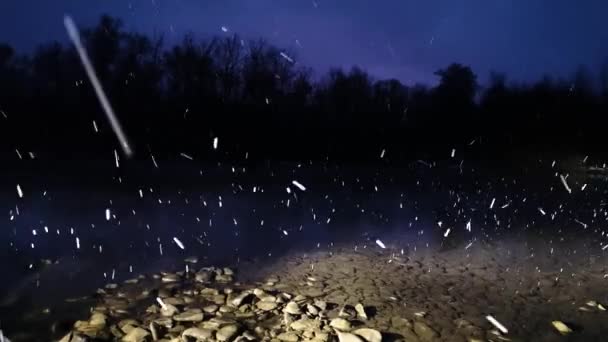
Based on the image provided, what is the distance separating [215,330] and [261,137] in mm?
28583

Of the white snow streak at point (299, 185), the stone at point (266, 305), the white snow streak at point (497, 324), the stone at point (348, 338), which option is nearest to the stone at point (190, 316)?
the stone at point (266, 305)

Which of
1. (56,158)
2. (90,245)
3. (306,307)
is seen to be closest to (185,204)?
(90,245)

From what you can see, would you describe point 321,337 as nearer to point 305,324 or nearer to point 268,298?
point 305,324

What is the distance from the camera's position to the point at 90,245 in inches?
356

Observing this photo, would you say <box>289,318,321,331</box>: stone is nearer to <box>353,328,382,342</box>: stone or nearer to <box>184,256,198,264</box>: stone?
<box>353,328,382,342</box>: stone

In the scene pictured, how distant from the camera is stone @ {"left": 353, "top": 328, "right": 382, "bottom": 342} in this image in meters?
4.67

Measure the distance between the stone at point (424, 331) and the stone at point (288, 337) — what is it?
163 cm

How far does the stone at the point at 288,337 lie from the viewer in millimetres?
4707

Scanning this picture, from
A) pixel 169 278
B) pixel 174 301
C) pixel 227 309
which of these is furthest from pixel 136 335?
pixel 169 278

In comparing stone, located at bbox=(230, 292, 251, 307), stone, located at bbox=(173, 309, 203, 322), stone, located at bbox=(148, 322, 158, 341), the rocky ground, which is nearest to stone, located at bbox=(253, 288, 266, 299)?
the rocky ground

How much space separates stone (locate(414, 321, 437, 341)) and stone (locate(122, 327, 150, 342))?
3.50 m

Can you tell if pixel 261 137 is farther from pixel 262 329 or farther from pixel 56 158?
pixel 262 329

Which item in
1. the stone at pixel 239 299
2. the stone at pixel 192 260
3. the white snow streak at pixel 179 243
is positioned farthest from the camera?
the white snow streak at pixel 179 243

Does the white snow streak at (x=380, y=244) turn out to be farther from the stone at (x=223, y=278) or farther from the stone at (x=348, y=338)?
the stone at (x=348, y=338)
